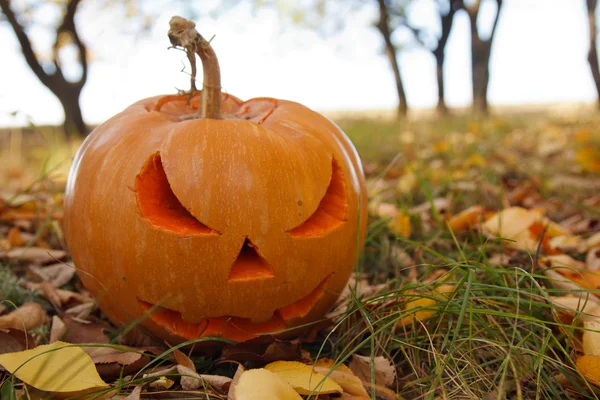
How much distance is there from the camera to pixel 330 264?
4.85ft

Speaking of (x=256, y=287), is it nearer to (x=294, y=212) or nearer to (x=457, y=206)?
(x=294, y=212)

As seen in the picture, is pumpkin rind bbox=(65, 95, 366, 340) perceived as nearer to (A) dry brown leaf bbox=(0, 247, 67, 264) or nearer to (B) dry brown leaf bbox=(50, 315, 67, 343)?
(B) dry brown leaf bbox=(50, 315, 67, 343)

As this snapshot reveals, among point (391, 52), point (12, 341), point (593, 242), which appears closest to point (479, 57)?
point (391, 52)

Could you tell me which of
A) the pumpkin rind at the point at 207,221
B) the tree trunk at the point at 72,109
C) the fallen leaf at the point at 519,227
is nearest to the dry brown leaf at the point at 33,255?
the pumpkin rind at the point at 207,221

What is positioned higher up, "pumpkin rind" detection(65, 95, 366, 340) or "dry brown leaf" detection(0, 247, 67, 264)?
"pumpkin rind" detection(65, 95, 366, 340)

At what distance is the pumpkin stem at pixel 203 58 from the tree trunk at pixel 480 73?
8849 mm

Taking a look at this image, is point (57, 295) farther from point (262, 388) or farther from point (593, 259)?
point (593, 259)

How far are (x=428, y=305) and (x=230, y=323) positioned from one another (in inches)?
23.2

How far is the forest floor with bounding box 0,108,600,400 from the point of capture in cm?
122

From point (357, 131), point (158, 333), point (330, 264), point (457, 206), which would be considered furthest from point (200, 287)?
point (357, 131)

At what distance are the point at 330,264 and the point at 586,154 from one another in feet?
9.57

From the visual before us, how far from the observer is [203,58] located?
1548 mm

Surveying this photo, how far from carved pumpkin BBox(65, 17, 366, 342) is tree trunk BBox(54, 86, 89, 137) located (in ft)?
Result: 21.3

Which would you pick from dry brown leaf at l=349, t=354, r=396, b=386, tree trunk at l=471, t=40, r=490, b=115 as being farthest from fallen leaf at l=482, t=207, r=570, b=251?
tree trunk at l=471, t=40, r=490, b=115
